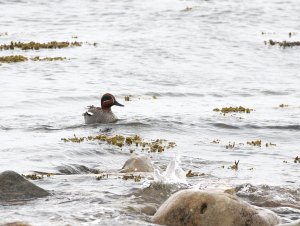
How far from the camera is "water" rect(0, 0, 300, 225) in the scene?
1331 centimetres

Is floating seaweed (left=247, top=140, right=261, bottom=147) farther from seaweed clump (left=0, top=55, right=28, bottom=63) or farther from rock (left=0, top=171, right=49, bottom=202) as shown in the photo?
seaweed clump (left=0, top=55, right=28, bottom=63)

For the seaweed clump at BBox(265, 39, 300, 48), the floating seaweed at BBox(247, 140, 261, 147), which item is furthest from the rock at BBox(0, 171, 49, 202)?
the seaweed clump at BBox(265, 39, 300, 48)

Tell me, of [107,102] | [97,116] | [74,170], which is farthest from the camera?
[107,102]

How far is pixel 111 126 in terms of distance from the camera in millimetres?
21688

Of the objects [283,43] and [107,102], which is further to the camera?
[283,43]

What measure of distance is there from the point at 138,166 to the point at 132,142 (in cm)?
413

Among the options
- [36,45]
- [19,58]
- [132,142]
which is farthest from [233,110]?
[36,45]

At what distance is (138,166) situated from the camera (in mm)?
15258

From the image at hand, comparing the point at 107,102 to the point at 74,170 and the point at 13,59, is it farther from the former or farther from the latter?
the point at 13,59

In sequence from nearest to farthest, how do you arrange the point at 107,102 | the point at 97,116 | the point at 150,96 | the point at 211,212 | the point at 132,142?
the point at 211,212
the point at 132,142
the point at 97,116
the point at 107,102
the point at 150,96

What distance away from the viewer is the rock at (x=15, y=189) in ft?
40.5

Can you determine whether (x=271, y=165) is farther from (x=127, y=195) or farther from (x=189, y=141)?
(x=127, y=195)

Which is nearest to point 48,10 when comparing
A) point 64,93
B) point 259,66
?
point 259,66

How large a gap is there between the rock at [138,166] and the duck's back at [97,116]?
252 inches
